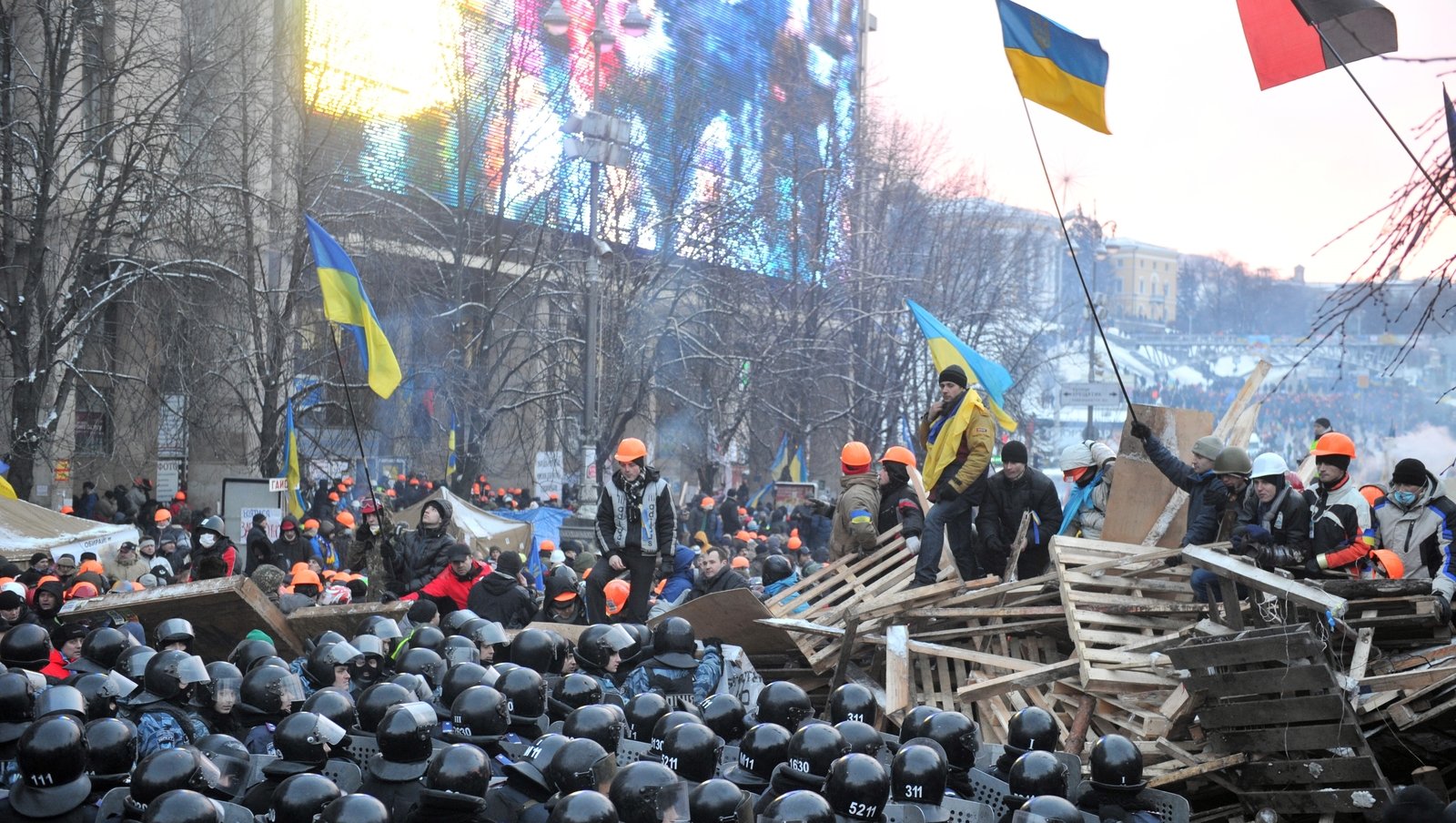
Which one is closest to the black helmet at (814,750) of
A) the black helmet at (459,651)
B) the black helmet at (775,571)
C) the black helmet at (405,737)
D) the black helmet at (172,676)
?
the black helmet at (405,737)

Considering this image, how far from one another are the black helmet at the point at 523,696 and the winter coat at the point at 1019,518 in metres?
4.92

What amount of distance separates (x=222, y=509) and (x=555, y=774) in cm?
1383

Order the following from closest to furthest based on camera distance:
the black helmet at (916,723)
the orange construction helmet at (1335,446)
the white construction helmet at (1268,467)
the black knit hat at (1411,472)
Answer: the black helmet at (916,723)
the black knit hat at (1411,472)
the white construction helmet at (1268,467)
the orange construction helmet at (1335,446)

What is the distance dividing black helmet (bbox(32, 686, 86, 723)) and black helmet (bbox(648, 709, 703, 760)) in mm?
2634

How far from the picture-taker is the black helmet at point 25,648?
8094mm

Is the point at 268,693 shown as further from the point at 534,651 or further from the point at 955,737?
the point at 955,737

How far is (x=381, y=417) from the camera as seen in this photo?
26969 millimetres

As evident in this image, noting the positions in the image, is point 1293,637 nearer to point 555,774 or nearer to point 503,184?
point 555,774

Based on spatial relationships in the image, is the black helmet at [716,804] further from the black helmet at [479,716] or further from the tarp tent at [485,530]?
the tarp tent at [485,530]

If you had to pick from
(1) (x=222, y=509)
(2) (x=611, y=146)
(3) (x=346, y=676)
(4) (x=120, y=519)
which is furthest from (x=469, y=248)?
(3) (x=346, y=676)

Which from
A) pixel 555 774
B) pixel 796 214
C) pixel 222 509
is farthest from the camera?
pixel 796 214

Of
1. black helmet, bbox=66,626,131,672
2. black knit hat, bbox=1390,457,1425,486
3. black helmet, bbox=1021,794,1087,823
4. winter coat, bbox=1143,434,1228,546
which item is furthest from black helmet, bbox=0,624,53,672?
black knit hat, bbox=1390,457,1425,486

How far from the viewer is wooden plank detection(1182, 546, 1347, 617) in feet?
24.2

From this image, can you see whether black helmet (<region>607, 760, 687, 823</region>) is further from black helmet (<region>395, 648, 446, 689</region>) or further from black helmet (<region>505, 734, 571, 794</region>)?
black helmet (<region>395, 648, 446, 689</region>)
